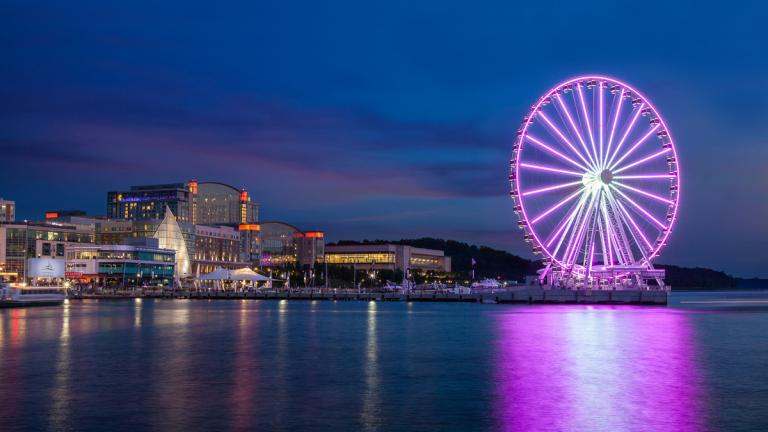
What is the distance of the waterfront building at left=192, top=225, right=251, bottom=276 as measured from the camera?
18375 centimetres

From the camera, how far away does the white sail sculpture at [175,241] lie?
16712cm

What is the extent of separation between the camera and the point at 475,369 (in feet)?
121

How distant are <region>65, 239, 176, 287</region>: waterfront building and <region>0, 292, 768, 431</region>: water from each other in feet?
310

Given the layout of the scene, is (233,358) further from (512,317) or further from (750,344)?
(512,317)

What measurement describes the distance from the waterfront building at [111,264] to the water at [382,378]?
310 feet

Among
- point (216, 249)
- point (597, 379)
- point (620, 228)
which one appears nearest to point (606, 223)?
point (620, 228)

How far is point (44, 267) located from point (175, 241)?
1793 inches


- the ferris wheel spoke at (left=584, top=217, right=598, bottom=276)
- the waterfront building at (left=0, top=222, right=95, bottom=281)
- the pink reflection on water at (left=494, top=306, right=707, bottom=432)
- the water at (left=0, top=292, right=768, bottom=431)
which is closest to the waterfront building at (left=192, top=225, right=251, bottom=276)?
the waterfront building at (left=0, top=222, right=95, bottom=281)

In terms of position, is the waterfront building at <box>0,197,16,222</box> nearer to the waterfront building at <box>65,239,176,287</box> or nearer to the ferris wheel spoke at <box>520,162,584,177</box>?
the waterfront building at <box>65,239,176,287</box>

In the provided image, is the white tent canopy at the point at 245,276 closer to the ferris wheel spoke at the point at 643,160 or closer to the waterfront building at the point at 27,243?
the waterfront building at the point at 27,243

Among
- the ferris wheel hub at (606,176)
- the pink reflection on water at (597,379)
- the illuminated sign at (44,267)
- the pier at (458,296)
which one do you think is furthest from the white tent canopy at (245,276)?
the pink reflection on water at (597,379)

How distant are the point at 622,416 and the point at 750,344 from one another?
95.2ft

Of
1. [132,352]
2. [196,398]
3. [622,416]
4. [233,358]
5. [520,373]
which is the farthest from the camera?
[132,352]

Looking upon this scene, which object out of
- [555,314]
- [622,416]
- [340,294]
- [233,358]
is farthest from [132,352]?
[340,294]
